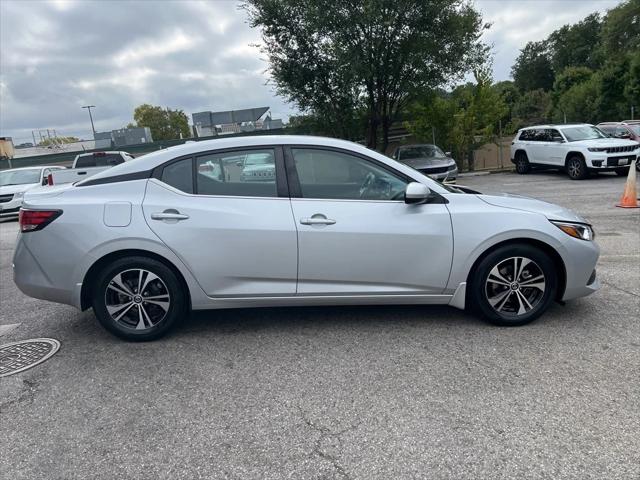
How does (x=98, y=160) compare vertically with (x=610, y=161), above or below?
above

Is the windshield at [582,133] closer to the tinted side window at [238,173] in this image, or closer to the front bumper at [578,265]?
the front bumper at [578,265]

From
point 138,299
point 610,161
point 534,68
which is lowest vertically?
point 610,161

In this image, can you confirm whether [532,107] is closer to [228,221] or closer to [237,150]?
[237,150]

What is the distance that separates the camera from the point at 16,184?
14242mm

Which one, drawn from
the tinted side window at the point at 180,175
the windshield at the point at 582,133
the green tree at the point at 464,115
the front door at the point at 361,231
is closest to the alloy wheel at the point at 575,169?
the windshield at the point at 582,133

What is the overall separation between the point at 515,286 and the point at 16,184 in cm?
1522

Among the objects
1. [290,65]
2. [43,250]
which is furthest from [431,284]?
[290,65]

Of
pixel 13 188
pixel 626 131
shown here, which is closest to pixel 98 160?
pixel 13 188

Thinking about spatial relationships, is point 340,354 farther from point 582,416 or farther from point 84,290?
point 84,290

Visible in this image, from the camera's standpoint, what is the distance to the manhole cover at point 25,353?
142 inches

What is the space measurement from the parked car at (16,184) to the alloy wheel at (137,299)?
11.2 metres

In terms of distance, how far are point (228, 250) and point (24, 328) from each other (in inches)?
92.6

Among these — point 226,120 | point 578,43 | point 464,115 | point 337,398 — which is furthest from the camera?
point 578,43

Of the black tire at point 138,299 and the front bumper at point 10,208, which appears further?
the front bumper at point 10,208
